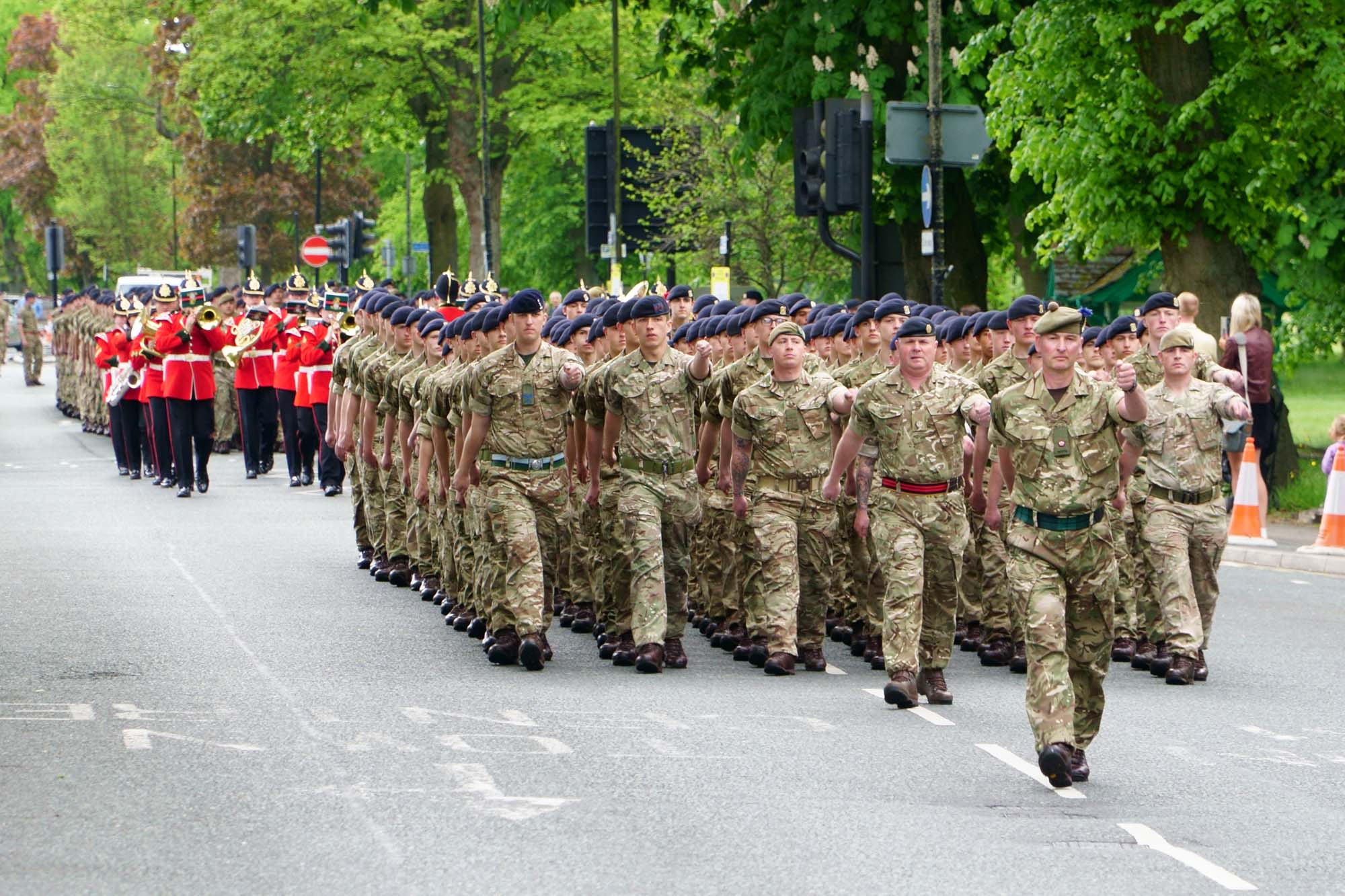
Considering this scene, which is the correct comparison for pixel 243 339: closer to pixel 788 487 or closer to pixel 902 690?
pixel 788 487

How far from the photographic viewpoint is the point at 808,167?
2141cm

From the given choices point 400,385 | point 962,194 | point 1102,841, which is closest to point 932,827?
point 1102,841

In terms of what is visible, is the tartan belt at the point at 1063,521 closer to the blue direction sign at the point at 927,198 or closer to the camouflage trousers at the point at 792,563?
the camouflage trousers at the point at 792,563

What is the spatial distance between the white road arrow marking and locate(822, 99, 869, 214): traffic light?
1207 centimetres

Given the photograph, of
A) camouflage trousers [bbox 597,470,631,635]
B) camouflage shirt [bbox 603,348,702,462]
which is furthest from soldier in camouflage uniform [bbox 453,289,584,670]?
camouflage trousers [bbox 597,470,631,635]

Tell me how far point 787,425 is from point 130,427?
1564 centimetres

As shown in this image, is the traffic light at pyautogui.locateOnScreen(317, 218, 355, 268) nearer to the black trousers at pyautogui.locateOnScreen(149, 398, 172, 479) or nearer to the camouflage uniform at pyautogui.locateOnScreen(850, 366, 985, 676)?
the black trousers at pyautogui.locateOnScreen(149, 398, 172, 479)

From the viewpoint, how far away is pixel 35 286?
360ft

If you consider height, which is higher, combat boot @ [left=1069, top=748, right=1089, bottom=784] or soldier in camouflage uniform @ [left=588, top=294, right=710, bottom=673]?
soldier in camouflage uniform @ [left=588, top=294, right=710, bottom=673]

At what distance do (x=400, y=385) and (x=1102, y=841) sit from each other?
26.8 feet

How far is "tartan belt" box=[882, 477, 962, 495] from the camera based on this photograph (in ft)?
37.0

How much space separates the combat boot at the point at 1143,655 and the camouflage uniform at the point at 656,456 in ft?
8.06

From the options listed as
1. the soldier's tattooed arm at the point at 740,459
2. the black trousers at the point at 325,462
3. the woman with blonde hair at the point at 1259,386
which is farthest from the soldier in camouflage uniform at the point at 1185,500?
the black trousers at the point at 325,462

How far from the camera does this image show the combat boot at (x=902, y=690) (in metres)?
11.1
